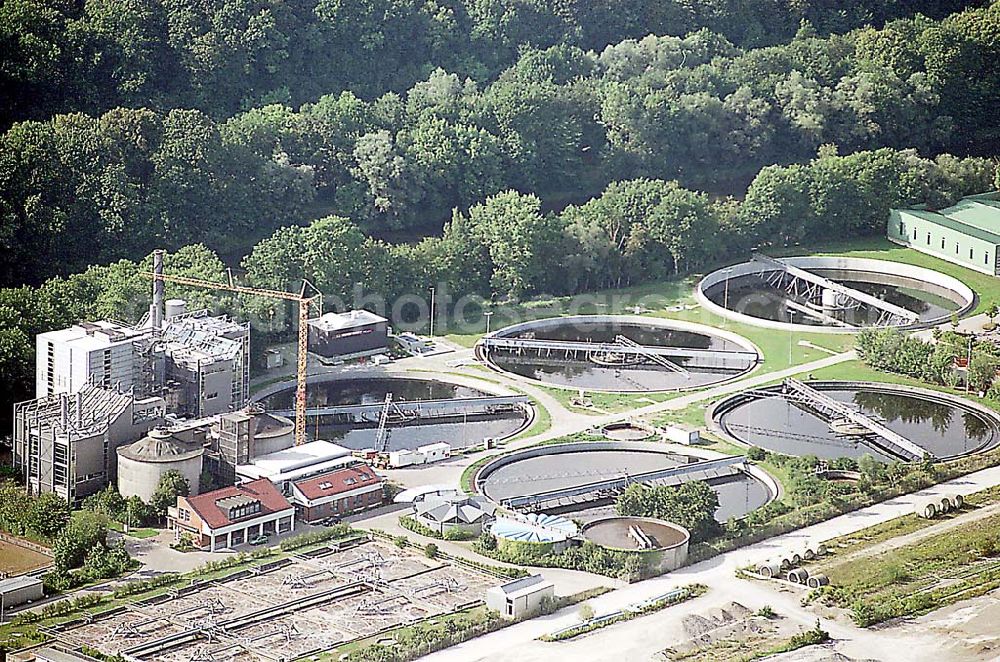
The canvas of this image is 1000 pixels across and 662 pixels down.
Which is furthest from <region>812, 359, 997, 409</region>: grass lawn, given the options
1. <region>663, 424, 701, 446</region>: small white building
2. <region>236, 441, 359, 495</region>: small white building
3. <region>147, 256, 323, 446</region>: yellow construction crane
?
<region>236, 441, 359, 495</region>: small white building

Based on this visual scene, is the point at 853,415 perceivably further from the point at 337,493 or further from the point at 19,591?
the point at 19,591

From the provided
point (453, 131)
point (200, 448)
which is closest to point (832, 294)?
point (453, 131)

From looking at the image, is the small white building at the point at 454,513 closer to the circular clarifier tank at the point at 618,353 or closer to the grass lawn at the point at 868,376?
the circular clarifier tank at the point at 618,353

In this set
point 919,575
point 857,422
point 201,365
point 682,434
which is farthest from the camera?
point 857,422

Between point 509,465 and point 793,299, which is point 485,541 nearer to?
point 509,465

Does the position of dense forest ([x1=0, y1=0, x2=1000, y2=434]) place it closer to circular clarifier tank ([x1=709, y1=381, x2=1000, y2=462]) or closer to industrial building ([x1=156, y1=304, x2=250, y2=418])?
industrial building ([x1=156, y1=304, x2=250, y2=418])

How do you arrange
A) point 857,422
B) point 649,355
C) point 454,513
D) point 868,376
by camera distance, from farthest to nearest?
point 649,355 → point 868,376 → point 857,422 → point 454,513
